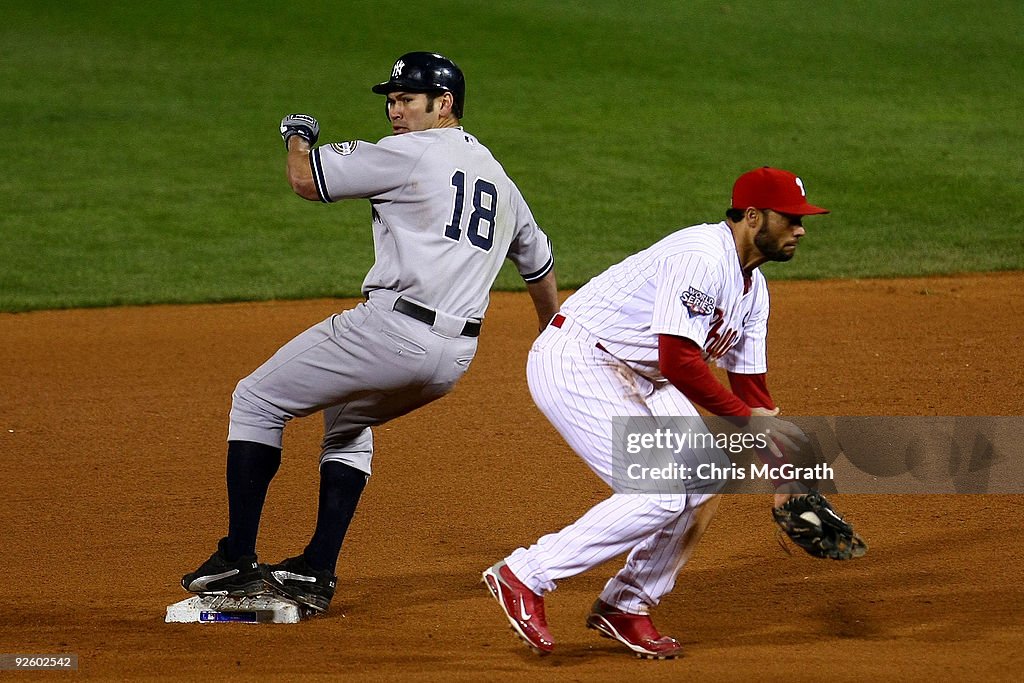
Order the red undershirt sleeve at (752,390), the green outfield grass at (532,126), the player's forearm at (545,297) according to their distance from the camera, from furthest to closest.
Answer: the green outfield grass at (532,126), the player's forearm at (545,297), the red undershirt sleeve at (752,390)

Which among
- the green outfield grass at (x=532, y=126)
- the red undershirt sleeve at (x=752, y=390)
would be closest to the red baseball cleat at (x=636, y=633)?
the red undershirt sleeve at (x=752, y=390)

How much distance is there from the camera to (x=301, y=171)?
439cm

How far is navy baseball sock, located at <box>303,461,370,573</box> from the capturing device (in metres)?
4.73

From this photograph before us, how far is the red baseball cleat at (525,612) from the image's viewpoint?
13.8 feet

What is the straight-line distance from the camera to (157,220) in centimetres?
1272

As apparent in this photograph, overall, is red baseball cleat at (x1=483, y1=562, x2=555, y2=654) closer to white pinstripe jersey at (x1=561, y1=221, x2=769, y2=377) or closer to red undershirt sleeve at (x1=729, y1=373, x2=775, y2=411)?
white pinstripe jersey at (x1=561, y1=221, x2=769, y2=377)

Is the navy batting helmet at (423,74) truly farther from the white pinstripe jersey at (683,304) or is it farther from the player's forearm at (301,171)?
the white pinstripe jersey at (683,304)

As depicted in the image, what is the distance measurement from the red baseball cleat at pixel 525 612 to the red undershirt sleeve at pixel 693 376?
85 centimetres

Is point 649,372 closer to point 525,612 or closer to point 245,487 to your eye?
point 525,612

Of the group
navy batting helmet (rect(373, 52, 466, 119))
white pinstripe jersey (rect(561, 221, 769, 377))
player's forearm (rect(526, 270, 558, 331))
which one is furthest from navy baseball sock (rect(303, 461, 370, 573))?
navy batting helmet (rect(373, 52, 466, 119))

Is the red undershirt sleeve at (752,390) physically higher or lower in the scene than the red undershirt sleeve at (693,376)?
lower

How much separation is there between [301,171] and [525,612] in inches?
64.2

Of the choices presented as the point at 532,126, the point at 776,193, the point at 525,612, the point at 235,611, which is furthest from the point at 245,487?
the point at 532,126

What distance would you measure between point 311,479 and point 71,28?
52.2 ft
